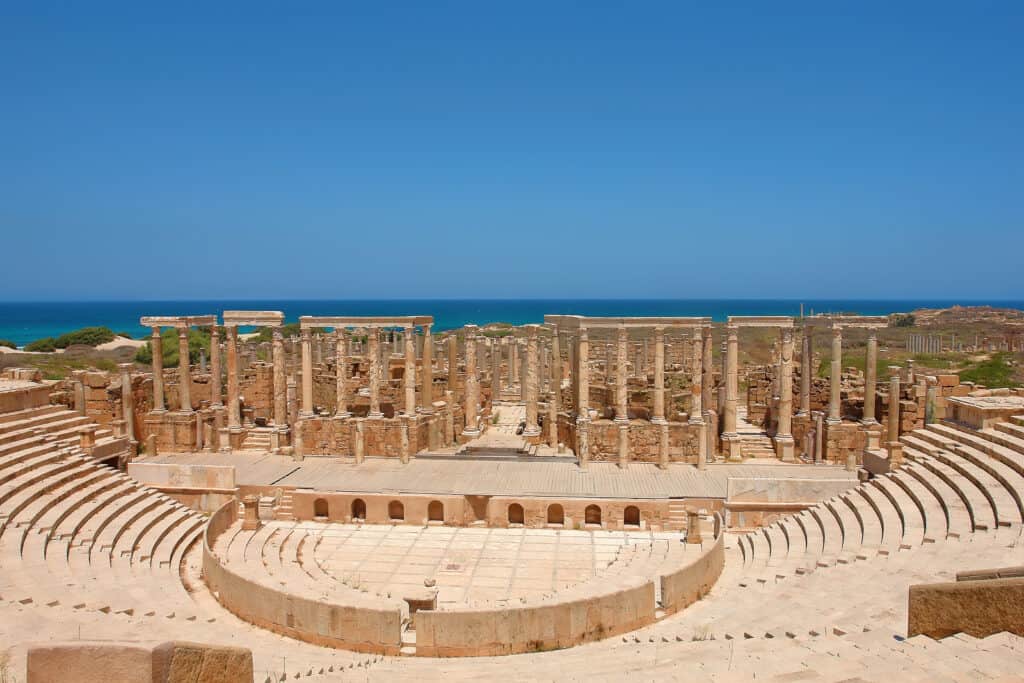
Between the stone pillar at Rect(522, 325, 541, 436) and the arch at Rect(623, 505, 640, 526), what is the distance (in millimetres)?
7757

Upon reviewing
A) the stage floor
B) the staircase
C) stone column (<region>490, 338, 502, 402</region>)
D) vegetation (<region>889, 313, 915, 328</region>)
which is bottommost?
the stage floor

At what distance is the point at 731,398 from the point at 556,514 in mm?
7823

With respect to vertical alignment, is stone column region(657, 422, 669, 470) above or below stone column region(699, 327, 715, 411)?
below

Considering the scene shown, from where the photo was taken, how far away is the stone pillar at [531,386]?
2889 cm

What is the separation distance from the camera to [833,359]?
24625 millimetres

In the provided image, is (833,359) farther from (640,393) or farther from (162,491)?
(162,491)

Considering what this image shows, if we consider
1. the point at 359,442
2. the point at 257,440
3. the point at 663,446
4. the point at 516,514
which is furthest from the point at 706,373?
the point at 257,440

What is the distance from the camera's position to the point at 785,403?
2511 centimetres

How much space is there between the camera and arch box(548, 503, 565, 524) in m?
21.1

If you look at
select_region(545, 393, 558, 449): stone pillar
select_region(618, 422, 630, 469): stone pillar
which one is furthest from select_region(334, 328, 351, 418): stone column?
select_region(618, 422, 630, 469): stone pillar

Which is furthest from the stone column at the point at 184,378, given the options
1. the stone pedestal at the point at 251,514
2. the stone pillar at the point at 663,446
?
the stone pillar at the point at 663,446

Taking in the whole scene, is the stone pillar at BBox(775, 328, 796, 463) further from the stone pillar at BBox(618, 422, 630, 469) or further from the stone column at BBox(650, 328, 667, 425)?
the stone pillar at BBox(618, 422, 630, 469)

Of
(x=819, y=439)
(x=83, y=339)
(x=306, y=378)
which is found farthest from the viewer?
(x=83, y=339)

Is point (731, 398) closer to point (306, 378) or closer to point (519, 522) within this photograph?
point (519, 522)
